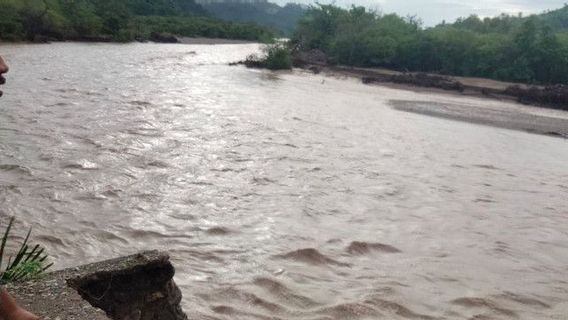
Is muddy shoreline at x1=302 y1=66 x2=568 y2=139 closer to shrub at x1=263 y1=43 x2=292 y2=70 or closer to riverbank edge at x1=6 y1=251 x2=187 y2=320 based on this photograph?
shrub at x1=263 y1=43 x2=292 y2=70

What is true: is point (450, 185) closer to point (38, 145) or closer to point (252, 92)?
point (38, 145)

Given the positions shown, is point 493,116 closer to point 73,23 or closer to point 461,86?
point 461,86

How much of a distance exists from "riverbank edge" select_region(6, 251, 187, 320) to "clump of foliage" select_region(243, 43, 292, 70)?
37.1 meters

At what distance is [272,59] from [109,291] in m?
38.2

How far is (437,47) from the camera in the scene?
50062 millimetres

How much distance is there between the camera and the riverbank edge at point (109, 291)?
3299 millimetres

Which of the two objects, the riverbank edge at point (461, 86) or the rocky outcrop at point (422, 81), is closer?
the riverbank edge at point (461, 86)

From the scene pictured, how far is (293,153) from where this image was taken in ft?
45.1

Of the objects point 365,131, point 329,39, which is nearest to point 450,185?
point 365,131

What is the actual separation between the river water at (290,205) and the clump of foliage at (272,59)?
21.2 m

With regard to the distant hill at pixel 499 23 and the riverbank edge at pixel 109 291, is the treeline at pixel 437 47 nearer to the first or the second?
the distant hill at pixel 499 23

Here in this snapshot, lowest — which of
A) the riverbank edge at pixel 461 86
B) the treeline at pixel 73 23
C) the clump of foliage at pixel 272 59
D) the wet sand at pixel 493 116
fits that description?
the wet sand at pixel 493 116

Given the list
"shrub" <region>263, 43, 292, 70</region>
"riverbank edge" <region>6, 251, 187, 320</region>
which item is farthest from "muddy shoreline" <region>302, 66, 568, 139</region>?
"riverbank edge" <region>6, 251, 187, 320</region>

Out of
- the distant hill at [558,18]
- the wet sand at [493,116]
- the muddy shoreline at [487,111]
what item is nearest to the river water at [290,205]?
the wet sand at [493,116]
